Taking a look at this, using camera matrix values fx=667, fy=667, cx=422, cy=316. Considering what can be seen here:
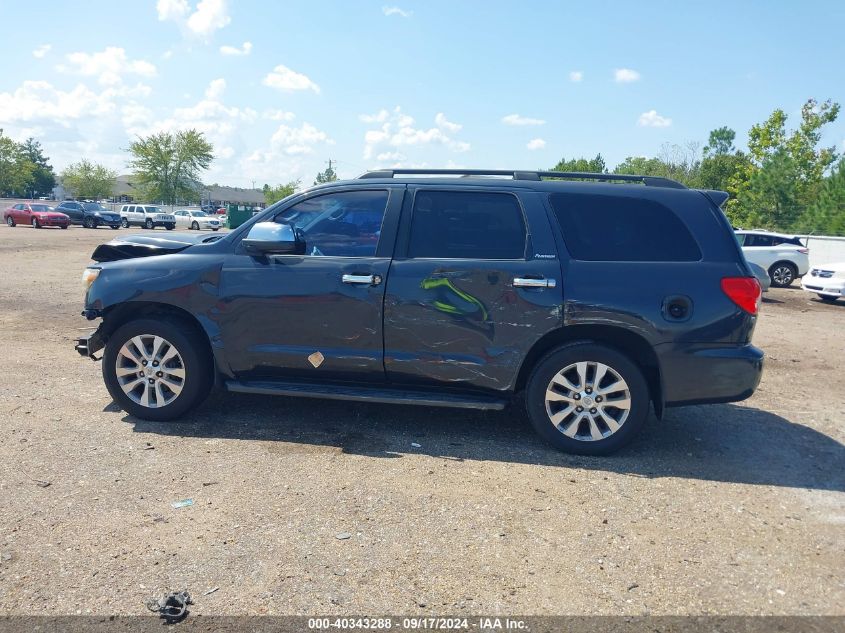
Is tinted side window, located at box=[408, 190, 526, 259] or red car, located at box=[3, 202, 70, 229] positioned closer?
tinted side window, located at box=[408, 190, 526, 259]

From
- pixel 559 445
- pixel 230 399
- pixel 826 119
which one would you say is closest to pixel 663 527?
pixel 559 445

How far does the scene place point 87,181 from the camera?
96.2 metres

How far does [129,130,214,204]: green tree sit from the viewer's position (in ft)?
265

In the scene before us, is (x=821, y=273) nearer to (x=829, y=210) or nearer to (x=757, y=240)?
(x=757, y=240)

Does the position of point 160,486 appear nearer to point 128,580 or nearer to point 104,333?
point 128,580

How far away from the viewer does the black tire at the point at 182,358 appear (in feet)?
16.5

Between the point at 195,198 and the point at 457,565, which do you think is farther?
the point at 195,198

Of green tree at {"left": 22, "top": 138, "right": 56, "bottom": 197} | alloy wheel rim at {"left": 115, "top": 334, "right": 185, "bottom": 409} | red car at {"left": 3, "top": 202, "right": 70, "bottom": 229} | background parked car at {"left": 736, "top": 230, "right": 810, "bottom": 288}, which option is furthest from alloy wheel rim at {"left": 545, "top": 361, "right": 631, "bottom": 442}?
green tree at {"left": 22, "top": 138, "right": 56, "bottom": 197}

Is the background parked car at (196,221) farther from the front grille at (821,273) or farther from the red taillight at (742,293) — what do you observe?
the red taillight at (742,293)

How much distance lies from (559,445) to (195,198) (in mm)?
88946

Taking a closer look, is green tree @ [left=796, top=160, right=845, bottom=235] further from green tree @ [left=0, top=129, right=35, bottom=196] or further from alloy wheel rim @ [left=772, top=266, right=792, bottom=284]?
green tree @ [left=0, top=129, right=35, bottom=196]

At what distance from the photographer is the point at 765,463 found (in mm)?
4746

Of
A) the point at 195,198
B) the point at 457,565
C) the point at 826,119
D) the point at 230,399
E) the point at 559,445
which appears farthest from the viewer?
the point at 195,198

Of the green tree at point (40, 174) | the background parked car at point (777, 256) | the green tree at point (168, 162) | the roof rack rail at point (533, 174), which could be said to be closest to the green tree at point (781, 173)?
the background parked car at point (777, 256)
